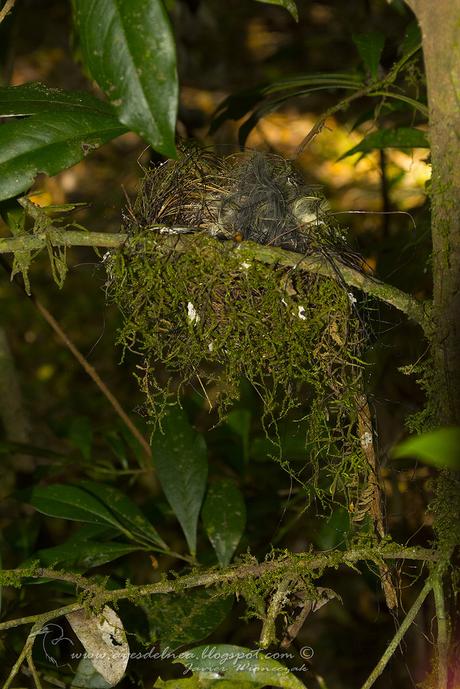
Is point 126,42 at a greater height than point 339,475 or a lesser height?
greater

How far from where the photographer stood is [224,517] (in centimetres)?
132

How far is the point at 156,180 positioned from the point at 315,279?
0.33m

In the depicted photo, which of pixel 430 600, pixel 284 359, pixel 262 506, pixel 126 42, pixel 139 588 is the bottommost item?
pixel 430 600

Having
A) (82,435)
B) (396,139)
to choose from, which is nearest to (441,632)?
(396,139)

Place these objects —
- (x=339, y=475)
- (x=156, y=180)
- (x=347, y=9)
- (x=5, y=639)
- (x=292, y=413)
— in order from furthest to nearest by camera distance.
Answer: (x=347, y=9) → (x=292, y=413) → (x=5, y=639) → (x=156, y=180) → (x=339, y=475)

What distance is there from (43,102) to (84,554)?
2.16ft

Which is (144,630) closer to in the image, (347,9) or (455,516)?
(455,516)

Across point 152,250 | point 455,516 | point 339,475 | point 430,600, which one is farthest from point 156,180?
point 430,600

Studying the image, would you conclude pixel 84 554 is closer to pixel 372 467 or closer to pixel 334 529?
pixel 334 529

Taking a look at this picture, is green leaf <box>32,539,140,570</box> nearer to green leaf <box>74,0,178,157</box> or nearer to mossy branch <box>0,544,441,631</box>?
mossy branch <box>0,544,441,631</box>

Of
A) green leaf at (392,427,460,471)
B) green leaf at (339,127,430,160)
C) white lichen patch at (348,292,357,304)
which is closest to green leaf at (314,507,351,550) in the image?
white lichen patch at (348,292,357,304)

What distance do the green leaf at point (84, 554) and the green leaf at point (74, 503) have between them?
0.05 metres

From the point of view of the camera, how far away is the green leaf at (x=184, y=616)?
1.12 metres

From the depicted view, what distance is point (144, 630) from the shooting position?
1.20 meters
